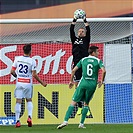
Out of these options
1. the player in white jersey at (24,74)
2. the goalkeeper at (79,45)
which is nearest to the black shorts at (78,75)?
the goalkeeper at (79,45)

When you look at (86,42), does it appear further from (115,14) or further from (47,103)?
(115,14)

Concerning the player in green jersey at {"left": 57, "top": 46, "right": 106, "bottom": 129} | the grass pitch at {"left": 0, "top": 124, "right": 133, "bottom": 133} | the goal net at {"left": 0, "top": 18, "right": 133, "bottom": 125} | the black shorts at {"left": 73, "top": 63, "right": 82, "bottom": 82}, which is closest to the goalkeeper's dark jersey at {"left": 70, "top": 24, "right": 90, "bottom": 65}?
the black shorts at {"left": 73, "top": 63, "right": 82, "bottom": 82}

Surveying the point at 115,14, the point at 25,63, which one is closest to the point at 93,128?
the point at 25,63

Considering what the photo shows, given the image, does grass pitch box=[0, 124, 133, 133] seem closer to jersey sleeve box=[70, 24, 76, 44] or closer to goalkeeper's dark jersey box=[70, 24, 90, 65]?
goalkeeper's dark jersey box=[70, 24, 90, 65]

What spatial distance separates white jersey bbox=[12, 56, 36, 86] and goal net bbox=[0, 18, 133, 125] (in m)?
1.73

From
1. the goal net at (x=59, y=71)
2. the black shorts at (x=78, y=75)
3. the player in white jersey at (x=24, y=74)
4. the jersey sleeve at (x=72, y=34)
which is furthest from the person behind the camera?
the goal net at (x=59, y=71)

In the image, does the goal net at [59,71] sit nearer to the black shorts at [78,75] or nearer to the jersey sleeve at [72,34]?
the black shorts at [78,75]

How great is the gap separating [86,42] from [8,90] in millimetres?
2433

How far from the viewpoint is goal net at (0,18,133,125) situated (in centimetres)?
1766

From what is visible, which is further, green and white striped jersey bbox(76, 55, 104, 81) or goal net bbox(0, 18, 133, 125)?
goal net bbox(0, 18, 133, 125)

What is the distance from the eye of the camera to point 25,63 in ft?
52.2

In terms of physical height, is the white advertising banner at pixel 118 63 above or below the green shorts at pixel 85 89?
above

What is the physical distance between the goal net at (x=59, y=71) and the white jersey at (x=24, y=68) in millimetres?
1730

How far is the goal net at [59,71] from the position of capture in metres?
17.7
